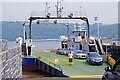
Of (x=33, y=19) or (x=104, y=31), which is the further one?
(x=104, y=31)

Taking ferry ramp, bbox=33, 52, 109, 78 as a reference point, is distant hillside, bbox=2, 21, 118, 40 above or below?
Result: above

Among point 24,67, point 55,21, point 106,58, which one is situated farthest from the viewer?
point 55,21

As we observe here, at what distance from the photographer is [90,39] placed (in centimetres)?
3631

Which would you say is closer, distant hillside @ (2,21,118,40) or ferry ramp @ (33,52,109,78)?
ferry ramp @ (33,52,109,78)

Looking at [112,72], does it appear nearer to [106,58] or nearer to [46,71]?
[46,71]

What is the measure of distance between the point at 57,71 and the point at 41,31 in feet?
274

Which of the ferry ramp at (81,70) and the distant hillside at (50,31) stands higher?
the distant hillside at (50,31)

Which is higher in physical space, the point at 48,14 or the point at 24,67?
the point at 48,14

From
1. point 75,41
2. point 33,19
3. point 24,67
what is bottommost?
point 24,67

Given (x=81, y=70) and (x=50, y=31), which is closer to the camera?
(x=81, y=70)

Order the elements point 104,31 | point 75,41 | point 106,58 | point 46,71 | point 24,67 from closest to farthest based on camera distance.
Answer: point 46,71 → point 106,58 → point 24,67 → point 75,41 → point 104,31

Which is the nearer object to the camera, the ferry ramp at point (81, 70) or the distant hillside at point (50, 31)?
the ferry ramp at point (81, 70)

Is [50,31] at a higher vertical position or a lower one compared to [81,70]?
higher

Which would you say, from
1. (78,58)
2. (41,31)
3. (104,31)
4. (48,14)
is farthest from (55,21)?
(41,31)
